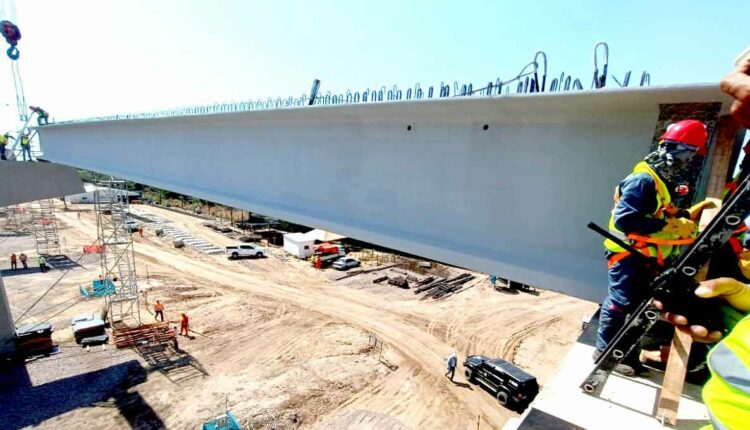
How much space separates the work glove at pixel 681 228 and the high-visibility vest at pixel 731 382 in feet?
5.10

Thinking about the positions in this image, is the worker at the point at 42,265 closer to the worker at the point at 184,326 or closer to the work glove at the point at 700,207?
the worker at the point at 184,326

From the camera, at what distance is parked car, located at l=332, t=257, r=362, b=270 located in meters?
24.8

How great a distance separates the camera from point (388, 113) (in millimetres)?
4238

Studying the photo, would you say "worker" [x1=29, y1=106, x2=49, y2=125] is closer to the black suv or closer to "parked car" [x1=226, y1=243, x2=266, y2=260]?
"parked car" [x1=226, y1=243, x2=266, y2=260]

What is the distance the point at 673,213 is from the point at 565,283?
1.12 metres

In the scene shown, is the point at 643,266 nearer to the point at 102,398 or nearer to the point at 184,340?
the point at 102,398

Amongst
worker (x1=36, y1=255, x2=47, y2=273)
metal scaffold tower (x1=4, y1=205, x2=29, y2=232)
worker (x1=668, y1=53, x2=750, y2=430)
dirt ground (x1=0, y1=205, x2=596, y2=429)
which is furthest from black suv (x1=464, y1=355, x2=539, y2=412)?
metal scaffold tower (x1=4, y1=205, x2=29, y2=232)

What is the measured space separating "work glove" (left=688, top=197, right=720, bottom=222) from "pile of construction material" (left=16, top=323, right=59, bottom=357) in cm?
1969

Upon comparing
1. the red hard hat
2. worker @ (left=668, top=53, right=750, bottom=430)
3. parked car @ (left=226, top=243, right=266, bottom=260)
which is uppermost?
the red hard hat

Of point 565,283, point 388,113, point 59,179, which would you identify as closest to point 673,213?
point 565,283

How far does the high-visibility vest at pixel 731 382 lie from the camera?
993 millimetres

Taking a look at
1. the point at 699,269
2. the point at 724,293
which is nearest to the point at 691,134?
the point at 699,269

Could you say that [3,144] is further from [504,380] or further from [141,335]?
[504,380]

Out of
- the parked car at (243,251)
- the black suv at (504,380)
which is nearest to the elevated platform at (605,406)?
the black suv at (504,380)
